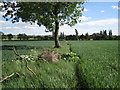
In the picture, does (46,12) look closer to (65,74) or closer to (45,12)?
(45,12)

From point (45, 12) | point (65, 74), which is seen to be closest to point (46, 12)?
point (45, 12)

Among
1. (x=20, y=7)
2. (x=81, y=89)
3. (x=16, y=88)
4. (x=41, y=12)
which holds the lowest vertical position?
(x=81, y=89)

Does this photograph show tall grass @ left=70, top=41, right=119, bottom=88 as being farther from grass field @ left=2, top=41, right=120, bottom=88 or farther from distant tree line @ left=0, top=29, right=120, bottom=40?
distant tree line @ left=0, top=29, right=120, bottom=40

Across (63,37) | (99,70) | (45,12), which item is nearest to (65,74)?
(99,70)

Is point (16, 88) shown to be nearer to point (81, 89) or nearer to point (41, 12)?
point (81, 89)

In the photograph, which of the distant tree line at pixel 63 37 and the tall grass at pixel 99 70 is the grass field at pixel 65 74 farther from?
the distant tree line at pixel 63 37

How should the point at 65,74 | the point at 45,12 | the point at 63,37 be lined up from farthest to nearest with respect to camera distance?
1. the point at 63,37
2. the point at 45,12
3. the point at 65,74

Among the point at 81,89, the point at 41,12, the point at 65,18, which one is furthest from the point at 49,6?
the point at 81,89

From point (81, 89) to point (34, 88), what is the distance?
49.8 inches

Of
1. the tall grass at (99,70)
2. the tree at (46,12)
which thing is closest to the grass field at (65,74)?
the tall grass at (99,70)

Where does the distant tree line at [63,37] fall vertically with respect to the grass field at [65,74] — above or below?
above

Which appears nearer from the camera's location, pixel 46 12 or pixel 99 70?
pixel 99 70

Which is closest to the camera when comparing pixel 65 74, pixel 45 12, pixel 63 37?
pixel 65 74

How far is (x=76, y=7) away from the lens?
14.0 metres
